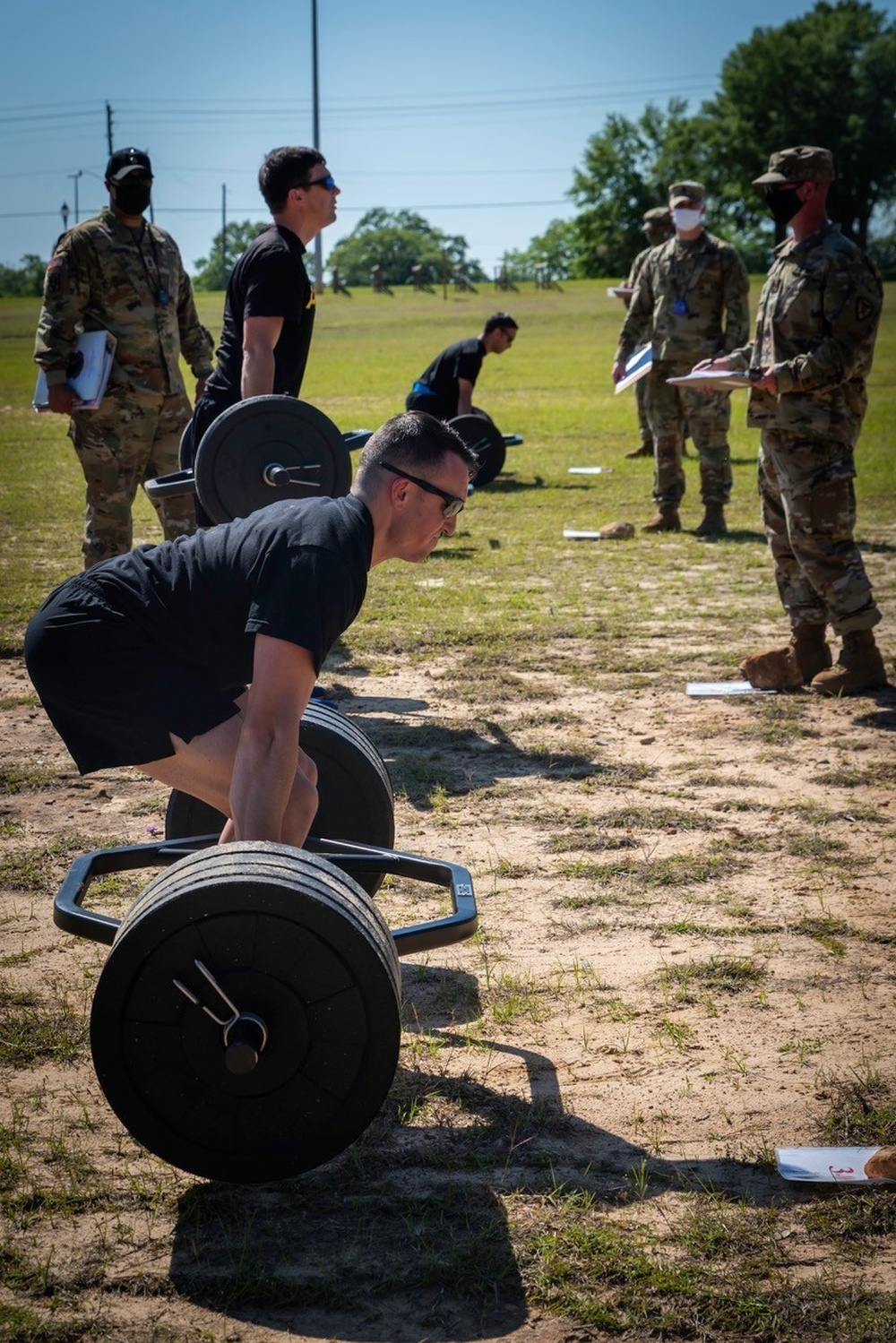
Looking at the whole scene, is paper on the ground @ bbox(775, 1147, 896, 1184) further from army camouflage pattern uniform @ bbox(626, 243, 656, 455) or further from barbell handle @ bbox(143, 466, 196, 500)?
army camouflage pattern uniform @ bbox(626, 243, 656, 455)

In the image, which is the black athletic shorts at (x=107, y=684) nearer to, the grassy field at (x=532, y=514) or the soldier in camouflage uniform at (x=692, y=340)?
the grassy field at (x=532, y=514)

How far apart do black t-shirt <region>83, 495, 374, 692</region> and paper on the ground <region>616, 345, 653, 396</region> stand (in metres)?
9.18

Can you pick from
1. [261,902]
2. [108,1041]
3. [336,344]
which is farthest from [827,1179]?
[336,344]

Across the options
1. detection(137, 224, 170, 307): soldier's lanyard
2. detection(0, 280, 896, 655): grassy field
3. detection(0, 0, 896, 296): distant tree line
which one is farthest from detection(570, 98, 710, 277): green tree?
detection(137, 224, 170, 307): soldier's lanyard

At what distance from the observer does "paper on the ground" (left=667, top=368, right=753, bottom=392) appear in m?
7.83

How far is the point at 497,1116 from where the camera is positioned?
3818mm

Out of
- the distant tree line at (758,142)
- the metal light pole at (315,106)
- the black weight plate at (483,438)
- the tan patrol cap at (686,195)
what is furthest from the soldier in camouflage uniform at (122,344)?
the distant tree line at (758,142)

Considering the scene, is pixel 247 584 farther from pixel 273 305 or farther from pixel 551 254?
pixel 551 254

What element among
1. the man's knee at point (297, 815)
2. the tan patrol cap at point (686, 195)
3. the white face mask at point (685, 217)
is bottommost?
the man's knee at point (297, 815)

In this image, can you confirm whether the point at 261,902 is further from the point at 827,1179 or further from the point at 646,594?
the point at 646,594

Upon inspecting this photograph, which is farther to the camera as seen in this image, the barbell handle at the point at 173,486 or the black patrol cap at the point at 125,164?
the black patrol cap at the point at 125,164

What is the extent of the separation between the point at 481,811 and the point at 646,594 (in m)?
4.97

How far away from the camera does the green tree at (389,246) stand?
130125 mm

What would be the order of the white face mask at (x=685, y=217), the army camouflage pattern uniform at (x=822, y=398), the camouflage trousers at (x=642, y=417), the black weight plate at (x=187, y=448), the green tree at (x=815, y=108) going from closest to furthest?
the black weight plate at (x=187, y=448), the army camouflage pattern uniform at (x=822, y=398), the white face mask at (x=685, y=217), the camouflage trousers at (x=642, y=417), the green tree at (x=815, y=108)
